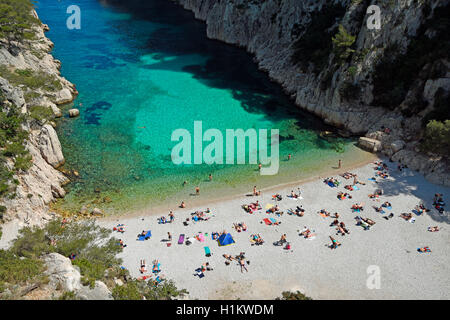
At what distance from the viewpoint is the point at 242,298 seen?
21.5m

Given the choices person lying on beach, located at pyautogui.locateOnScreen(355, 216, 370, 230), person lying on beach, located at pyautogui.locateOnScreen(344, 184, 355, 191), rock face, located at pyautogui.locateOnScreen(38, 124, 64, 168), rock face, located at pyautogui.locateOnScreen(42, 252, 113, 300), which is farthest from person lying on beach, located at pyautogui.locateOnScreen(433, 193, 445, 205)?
rock face, located at pyautogui.locateOnScreen(38, 124, 64, 168)

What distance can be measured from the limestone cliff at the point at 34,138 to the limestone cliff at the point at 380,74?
1352 inches

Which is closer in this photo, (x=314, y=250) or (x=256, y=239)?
(x=314, y=250)

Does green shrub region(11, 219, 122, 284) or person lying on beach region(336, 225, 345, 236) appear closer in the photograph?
green shrub region(11, 219, 122, 284)

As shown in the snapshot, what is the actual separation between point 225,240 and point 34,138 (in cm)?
2394

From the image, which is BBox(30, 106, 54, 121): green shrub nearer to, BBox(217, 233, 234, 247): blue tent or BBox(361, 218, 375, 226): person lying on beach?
BBox(217, 233, 234, 247): blue tent

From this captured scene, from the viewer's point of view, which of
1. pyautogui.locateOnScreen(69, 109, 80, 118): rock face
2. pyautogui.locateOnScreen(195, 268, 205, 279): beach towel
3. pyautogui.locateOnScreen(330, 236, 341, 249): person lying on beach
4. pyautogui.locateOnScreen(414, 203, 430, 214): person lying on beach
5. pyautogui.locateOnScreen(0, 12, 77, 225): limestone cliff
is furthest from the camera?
pyautogui.locateOnScreen(69, 109, 80, 118): rock face

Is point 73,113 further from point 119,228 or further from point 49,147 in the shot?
point 119,228

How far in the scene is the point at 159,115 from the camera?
46156 mm

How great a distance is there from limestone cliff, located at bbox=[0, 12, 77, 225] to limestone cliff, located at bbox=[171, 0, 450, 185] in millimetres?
34332

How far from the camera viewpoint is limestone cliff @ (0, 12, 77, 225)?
2709cm

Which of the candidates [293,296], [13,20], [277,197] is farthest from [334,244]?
[13,20]

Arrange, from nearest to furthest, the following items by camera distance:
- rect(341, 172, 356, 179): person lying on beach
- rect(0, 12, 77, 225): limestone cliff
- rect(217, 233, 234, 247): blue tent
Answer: rect(217, 233, 234, 247): blue tent
rect(0, 12, 77, 225): limestone cliff
rect(341, 172, 356, 179): person lying on beach

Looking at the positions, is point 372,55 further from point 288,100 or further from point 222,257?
point 222,257
